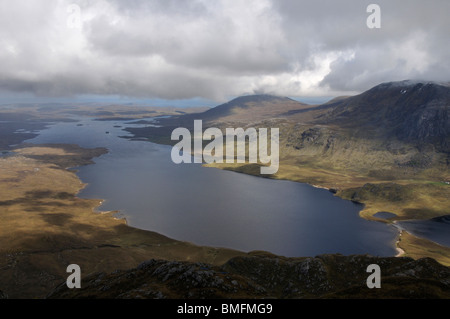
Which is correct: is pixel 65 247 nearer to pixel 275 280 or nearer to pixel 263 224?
pixel 275 280

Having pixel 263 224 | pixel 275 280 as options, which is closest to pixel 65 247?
pixel 275 280

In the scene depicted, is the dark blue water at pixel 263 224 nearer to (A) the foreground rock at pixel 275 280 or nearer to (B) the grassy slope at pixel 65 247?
(B) the grassy slope at pixel 65 247

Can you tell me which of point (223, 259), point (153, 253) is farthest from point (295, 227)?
point (153, 253)

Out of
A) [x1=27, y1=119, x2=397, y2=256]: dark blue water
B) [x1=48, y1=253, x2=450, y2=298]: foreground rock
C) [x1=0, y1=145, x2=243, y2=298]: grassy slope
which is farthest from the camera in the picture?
[x1=27, y1=119, x2=397, y2=256]: dark blue water

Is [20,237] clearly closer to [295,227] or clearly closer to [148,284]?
[148,284]

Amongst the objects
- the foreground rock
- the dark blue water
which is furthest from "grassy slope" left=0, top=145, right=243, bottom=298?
the foreground rock

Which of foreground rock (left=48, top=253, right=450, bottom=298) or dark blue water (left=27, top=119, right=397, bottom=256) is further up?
foreground rock (left=48, top=253, right=450, bottom=298)

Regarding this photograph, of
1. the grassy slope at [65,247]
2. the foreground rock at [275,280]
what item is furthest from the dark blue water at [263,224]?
the foreground rock at [275,280]

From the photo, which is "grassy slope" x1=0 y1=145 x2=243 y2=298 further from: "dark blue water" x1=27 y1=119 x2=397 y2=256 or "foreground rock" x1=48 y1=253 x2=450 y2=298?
"foreground rock" x1=48 y1=253 x2=450 y2=298

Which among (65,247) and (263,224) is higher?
(65,247)
